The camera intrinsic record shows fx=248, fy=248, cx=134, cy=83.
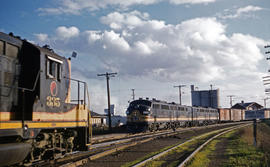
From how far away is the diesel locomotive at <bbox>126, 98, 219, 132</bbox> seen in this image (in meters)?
25.6

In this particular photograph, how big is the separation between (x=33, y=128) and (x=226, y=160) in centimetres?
740

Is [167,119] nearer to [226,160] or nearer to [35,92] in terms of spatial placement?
[226,160]

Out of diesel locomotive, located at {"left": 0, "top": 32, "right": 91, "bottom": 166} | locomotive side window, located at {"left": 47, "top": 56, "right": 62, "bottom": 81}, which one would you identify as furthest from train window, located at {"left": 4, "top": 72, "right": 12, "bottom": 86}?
locomotive side window, located at {"left": 47, "top": 56, "right": 62, "bottom": 81}

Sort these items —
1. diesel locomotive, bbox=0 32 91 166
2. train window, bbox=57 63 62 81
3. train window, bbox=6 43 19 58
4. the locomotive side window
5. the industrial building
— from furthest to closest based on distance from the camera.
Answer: the industrial building < train window, bbox=57 63 62 81 < the locomotive side window < train window, bbox=6 43 19 58 < diesel locomotive, bbox=0 32 91 166

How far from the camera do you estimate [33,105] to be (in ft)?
23.6

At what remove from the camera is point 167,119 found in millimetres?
30312

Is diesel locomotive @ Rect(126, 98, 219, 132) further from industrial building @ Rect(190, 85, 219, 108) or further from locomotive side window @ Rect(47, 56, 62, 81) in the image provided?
industrial building @ Rect(190, 85, 219, 108)

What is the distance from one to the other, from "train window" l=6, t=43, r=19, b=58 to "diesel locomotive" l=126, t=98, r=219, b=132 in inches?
737

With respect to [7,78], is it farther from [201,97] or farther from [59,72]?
[201,97]

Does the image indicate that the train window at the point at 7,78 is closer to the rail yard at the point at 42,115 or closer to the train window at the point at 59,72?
the rail yard at the point at 42,115

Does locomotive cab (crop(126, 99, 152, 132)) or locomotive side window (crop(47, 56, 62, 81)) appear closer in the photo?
locomotive side window (crop(47, 56, 62, 81))

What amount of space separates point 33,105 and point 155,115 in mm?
20975

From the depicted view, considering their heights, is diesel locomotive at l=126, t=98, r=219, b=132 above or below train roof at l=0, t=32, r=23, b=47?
below

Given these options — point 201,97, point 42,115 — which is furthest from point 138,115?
point 201,97
